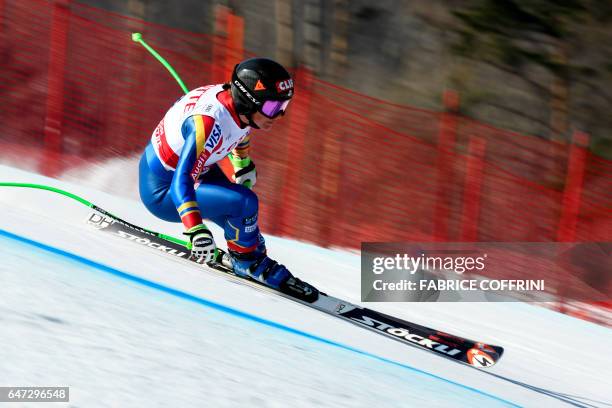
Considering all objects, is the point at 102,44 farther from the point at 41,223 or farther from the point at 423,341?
the point at 423,341

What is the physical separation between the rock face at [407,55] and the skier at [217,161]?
8.67 metres

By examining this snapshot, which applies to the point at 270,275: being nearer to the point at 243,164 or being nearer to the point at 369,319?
the point at 369,319

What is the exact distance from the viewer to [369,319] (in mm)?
5363

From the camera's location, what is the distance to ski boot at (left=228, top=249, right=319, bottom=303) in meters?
5.50

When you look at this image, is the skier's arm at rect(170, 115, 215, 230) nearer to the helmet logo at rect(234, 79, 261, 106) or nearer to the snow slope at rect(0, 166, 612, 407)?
the helmet logo at rect(234, 79, 261, 106)

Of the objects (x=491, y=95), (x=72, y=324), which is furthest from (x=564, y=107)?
(x=72, y=324)

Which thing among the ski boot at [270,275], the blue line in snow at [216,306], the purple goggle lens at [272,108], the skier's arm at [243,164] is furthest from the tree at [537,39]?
the blue line in snow at [216,306]

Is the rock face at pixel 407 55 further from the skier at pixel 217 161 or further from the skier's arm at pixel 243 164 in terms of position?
the skier at pixel 217 161

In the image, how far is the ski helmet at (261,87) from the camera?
4.99 m

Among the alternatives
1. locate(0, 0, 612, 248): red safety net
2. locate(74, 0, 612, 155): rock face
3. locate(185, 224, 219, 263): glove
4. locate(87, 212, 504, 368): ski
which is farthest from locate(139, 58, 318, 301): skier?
locate(74, 0, 612, 155): rock face

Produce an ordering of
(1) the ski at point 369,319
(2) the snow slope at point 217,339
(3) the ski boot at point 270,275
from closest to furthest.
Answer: (2) the snow slope at point 217,339
(1) the ski at point 369,319
(3) the ski boot at point 270,275

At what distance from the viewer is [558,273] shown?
813 cm

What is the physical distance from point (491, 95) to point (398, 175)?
7161mm

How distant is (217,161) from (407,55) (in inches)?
463
